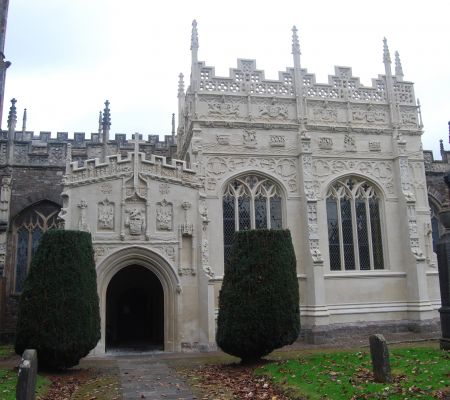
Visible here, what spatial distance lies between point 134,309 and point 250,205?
729 centimetres

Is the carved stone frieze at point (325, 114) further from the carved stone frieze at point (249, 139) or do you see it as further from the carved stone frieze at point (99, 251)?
the carved stone frieze at point (99, 251)

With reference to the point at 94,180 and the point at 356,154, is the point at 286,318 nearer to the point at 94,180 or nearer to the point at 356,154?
the point at 94,180

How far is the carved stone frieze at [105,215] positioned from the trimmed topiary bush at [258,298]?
548 centimetres

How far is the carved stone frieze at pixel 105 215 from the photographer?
16.9m

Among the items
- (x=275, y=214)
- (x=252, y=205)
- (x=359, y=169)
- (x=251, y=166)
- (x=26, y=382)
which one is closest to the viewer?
(x=26, y=382)

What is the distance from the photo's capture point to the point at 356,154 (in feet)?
67.4

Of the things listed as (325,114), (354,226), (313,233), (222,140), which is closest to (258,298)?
(313,233)

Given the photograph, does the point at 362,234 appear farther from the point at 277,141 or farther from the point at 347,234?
the point at 277,141

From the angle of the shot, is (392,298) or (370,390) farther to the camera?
(392,298)

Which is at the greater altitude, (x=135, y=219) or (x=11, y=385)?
(x=135, y=219)

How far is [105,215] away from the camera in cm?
1698

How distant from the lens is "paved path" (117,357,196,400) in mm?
9914

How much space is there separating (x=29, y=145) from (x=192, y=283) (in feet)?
36.2

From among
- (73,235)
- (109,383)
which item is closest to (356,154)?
(73,235)
